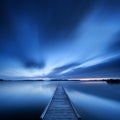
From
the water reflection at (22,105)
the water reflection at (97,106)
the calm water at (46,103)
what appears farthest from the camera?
the water reflection at (22,105)

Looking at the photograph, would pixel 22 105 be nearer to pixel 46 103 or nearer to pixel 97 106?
pixel 46 103

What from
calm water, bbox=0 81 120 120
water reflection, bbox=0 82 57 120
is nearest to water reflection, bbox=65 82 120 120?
calm water, bbox=0 81 120 120

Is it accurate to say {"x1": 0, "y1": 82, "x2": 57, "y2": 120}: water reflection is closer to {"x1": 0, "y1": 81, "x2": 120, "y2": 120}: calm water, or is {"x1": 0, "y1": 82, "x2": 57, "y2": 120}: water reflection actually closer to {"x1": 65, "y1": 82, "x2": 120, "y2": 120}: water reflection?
{"x1": 0, "y1": 81, "x2": 120, "y2": 120}: calm water

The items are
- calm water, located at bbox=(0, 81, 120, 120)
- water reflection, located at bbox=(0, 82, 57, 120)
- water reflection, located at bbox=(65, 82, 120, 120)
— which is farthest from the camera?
water reflection, located at bbox=(0, 82, 57, 120)

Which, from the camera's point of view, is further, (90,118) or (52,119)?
(90,118)

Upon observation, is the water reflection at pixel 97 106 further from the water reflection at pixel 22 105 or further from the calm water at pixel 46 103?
the water reflection at pixel 22 105

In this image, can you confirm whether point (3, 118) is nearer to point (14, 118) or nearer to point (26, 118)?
point (14, 118)

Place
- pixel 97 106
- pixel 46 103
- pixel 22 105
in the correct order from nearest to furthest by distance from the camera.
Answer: pixel 97 106 → pixel 22 105 → pixel 46 103

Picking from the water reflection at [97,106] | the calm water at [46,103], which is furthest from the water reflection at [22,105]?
the water reflection at [97,106]

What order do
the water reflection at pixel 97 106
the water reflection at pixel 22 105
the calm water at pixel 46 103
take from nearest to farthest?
1. the water reflection at pixel 97 106
2. the calm water at pixel 46 103
3. the water reflection at pixel 22 105

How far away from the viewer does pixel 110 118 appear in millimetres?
14531

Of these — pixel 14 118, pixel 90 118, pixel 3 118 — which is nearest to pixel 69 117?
pixel 90 118

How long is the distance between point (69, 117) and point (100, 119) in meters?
4.77

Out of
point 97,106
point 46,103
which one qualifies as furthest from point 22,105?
point 97,106
